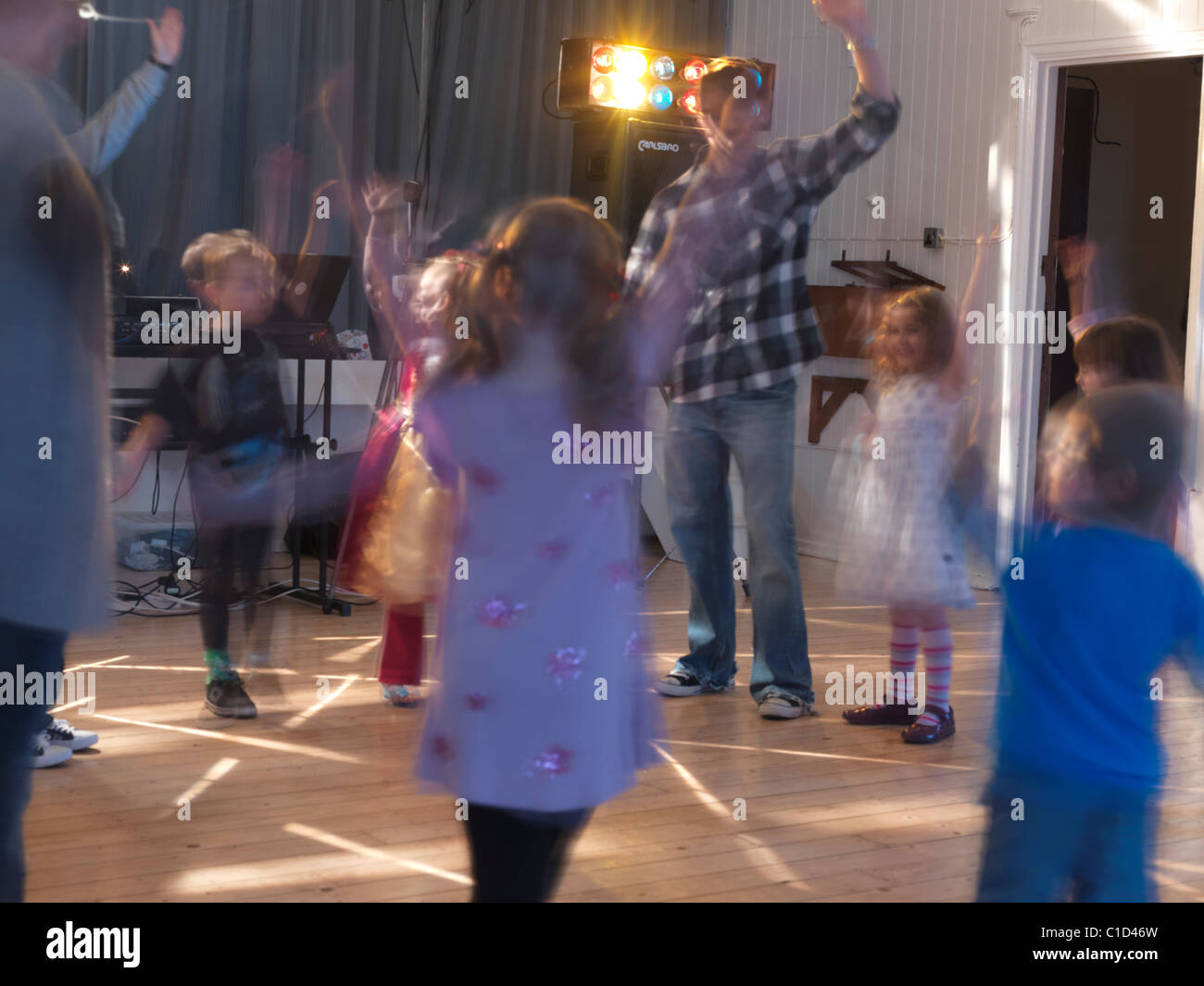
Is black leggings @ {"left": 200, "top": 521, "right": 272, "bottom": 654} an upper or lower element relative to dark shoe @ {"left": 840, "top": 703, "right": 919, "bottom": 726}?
upper

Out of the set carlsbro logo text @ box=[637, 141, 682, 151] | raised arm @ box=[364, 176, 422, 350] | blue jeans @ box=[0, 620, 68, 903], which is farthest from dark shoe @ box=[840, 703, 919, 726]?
carlsbro logo text @ box=[637, 141, 682, 151]

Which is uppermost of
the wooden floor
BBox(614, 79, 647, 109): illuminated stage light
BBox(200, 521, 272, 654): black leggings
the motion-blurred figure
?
BBox(614, 79, 647, 109): illuminated stage light

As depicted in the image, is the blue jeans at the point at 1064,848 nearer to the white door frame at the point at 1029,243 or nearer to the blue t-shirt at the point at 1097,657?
the blue t-shirt at the point at 1097,657

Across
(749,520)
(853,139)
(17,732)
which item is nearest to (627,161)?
(853,139)

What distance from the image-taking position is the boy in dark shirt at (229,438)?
3.07m

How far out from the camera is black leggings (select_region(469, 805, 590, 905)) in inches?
57.5

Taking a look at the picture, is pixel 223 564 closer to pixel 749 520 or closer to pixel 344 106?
pixel 749 520

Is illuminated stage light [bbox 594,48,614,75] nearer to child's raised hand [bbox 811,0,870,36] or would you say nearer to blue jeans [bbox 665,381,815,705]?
blue jeans [bbox 665,381,815,705]

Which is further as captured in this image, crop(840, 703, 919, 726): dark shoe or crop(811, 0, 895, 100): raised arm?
crop(840, 703, 919, 726): dark shoe

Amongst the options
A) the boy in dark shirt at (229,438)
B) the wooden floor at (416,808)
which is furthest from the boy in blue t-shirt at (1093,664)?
the boy in dark shirt at (229,438)

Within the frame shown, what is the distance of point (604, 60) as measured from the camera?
5172 mm

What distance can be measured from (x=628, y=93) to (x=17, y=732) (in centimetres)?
429

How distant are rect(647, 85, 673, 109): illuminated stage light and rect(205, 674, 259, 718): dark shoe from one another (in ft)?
9.98

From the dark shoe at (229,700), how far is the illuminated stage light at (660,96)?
9.98 ft
